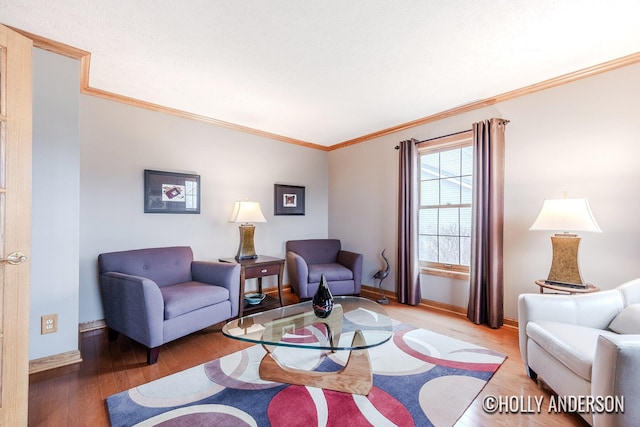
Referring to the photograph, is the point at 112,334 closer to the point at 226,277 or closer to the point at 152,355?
the point at 152,355

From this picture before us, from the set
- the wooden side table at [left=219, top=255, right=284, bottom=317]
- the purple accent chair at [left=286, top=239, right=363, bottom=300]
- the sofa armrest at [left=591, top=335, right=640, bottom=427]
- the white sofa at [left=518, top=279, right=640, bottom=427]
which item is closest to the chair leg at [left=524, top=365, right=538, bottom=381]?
the white sofa at [left=518, top=279, right=640, bottom=427]

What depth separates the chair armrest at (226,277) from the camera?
9.01 ft

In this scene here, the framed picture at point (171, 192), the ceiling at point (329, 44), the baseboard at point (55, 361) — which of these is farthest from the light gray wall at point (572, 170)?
the baseboard at point (55, 361)

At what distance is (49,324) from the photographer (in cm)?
209

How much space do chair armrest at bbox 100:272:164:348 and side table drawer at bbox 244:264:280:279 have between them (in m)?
1.11

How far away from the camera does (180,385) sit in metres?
1.86

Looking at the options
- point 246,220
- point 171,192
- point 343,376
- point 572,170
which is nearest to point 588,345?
point 343,376

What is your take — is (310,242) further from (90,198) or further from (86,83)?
(86,83)

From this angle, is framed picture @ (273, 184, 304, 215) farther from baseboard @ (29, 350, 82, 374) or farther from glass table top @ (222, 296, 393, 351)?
baseboard @ (29, 350, 82, 374)

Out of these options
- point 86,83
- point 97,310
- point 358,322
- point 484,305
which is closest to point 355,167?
point 484,305

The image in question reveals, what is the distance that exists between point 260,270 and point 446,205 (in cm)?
237

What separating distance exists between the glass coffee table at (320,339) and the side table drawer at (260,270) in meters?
1.10

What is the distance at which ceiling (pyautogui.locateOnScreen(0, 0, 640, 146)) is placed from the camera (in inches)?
68.0

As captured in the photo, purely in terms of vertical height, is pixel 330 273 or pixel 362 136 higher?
pixel 362 136
